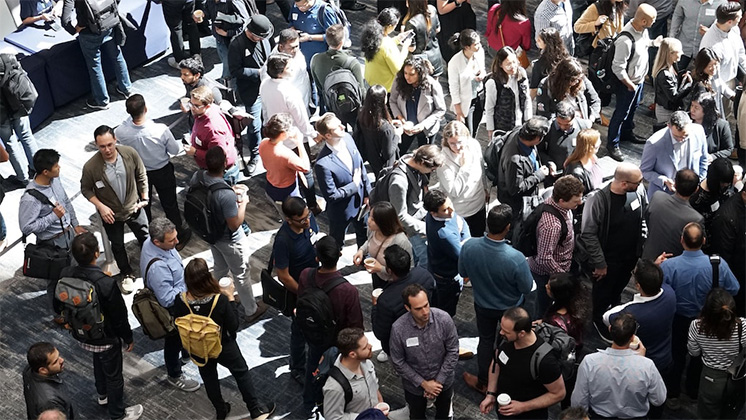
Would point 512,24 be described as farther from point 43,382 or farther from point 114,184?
point 43,382

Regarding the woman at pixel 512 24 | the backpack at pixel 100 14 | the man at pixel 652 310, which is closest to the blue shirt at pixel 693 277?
the man at pixel 652 310

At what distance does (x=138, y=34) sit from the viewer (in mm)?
10117

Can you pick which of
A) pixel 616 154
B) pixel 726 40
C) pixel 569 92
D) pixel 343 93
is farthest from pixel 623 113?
pixel 343 93

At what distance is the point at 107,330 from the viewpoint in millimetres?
6023

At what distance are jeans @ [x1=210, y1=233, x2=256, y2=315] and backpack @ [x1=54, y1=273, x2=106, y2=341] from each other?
1102 mm

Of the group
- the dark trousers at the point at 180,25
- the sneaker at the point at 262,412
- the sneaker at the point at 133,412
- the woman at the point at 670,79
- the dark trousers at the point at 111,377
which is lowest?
the sneaker at the point at 133,412

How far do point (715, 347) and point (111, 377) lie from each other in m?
3.81

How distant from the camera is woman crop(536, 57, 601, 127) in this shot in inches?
291

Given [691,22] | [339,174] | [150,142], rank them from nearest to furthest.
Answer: [339,174] → [150,142] → [691,22]

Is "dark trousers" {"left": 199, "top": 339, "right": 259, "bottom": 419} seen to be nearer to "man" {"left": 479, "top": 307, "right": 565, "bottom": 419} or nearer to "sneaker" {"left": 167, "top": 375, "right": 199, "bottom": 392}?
"sneaker" {"left": 167, "top": 375, "right": 199, "bottom": 392}

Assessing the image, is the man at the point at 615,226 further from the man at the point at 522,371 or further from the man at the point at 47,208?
the man at the point at 47,208

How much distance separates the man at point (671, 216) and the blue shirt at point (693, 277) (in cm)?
35

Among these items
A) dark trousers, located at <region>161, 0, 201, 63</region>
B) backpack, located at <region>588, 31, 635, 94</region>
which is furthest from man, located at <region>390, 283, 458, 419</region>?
dark trousers, located at <region>161, 0, 201, 63</region>

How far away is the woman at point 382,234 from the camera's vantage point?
602cm
